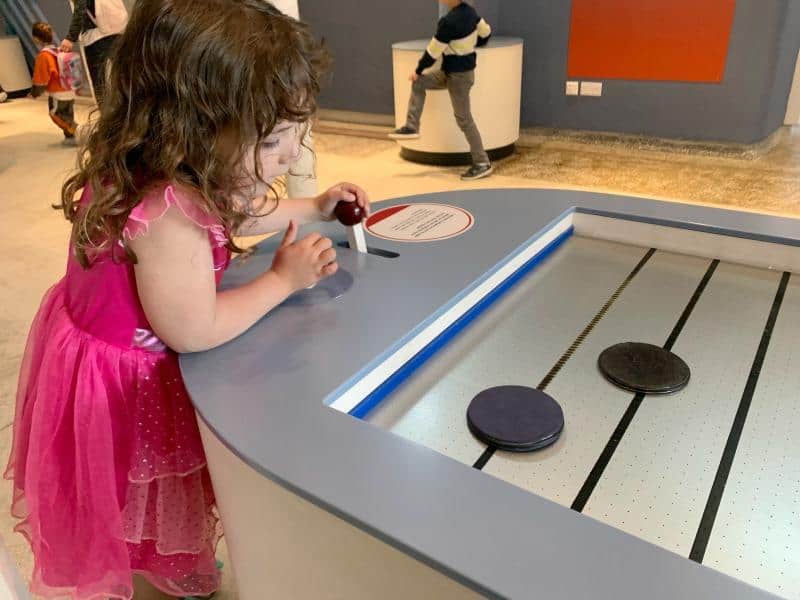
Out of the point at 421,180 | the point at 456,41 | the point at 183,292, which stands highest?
the point at 456,41

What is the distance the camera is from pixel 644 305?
852mm

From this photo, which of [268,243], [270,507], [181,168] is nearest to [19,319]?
[268,243]

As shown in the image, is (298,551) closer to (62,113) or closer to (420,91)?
(420,91)

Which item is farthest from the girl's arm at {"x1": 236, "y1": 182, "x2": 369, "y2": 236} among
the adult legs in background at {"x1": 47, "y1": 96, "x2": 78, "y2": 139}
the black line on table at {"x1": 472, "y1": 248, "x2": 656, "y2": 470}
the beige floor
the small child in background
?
the adult legs in background at {"x1": 47, "y1": 96, "x2": 78, "y2": 139}

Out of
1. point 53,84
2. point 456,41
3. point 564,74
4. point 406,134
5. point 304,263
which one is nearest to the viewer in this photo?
point 304,263

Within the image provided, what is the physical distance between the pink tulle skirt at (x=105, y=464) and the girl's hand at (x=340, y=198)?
359 mm

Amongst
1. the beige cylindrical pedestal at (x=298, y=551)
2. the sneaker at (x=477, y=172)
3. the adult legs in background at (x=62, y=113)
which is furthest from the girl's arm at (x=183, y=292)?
the adult legs in background at (x=62, y=113)

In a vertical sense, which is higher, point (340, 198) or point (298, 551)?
point (340, 198)

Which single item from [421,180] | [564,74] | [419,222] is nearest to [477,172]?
[421,180]

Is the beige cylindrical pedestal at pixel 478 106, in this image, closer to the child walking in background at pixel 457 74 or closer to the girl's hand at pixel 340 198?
the child walking in background at pixel 457 74

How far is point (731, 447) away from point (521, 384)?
0.70ft

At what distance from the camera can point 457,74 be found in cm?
307

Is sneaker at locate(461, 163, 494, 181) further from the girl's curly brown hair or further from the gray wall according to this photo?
the girl's curly brown hair

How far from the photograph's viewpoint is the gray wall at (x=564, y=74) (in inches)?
119
